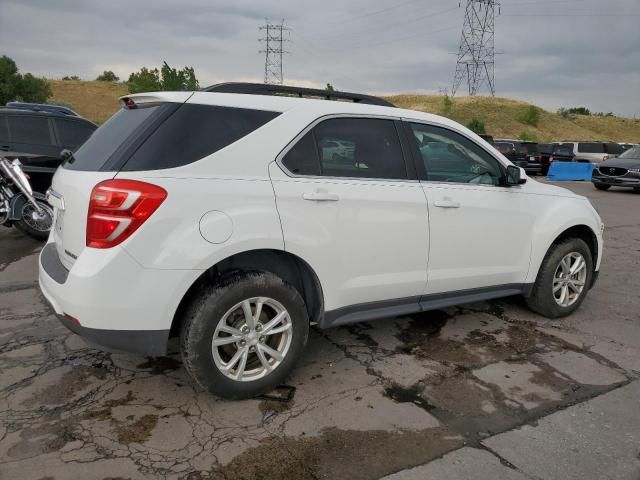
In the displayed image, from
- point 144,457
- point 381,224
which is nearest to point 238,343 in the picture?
point 144,457

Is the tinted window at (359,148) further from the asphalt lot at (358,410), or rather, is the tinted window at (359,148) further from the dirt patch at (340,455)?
the dirt patch at (340,455)

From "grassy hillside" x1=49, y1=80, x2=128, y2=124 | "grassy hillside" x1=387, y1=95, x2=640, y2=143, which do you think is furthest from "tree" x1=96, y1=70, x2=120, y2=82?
"grassy hillside" x1=387, y1=95, x2=640, y2=143

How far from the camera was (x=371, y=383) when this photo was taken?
342 centimetres

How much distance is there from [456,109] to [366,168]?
7022 cm

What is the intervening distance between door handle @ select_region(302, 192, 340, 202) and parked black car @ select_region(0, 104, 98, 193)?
6.33 meters

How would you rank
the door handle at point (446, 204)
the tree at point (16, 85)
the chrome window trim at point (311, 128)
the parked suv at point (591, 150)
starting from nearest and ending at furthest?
the chrome window trim at point (311, 128), the door handle at point (446, 204), the parked suv at point (591, 150), the tree at point (16, 85)

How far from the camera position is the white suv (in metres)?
2.70

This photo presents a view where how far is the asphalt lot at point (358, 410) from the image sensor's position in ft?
8.40

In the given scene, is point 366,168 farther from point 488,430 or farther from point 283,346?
point 488,430

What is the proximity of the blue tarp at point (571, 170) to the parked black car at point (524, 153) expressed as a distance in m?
1.23

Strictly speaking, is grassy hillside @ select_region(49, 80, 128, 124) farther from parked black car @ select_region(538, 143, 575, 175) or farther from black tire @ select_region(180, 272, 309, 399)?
black tire @ select_region(180, 272, 309, 399)

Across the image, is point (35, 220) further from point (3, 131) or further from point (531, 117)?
point (531, 117)

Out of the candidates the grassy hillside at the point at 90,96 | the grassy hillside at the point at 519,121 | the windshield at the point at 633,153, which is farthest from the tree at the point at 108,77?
the windshield at the point at 633,153

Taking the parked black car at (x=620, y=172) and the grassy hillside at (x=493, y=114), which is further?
the grassy hillside at (x=493, y=114)
